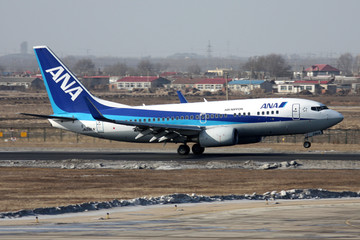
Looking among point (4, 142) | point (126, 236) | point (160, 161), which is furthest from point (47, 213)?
point (4, 142)

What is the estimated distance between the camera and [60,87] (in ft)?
202

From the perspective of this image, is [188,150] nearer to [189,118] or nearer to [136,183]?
[189,118]

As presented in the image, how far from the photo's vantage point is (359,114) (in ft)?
408

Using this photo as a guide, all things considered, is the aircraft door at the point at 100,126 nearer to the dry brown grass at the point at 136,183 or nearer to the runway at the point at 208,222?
the dry brown grass at the point at 136,183

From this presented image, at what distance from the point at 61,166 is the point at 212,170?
12.2 meters

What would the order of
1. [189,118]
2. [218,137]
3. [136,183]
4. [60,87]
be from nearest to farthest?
[136,183]
[218,137]
[189,118]
[60,87]

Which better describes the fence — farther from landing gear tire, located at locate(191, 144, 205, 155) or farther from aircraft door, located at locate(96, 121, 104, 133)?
landing gear tire, located at locate(191, 144, 205, 155)

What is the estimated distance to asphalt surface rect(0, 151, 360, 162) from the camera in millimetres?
56281

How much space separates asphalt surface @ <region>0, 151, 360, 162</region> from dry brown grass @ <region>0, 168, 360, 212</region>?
24.8ft

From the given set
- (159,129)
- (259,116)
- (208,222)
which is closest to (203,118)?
(159,129)

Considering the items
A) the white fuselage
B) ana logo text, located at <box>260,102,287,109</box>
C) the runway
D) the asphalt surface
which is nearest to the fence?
the asphalt surface

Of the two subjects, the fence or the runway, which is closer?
the runway

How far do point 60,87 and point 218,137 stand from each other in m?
15.7

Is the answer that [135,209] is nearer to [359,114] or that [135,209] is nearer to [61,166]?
[61,166]
